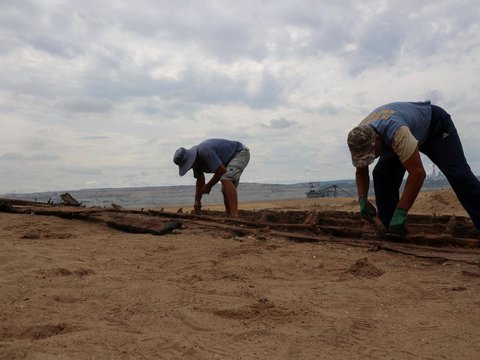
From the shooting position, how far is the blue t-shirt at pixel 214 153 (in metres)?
7.03

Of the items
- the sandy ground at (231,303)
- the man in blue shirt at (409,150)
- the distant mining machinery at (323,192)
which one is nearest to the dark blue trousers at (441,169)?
the man in blue shirt at (409,150)

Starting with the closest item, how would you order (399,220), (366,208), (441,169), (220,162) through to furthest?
(399,220) → (441,169) → (366,208) → (220,162)

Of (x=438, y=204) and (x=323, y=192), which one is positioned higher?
(x=323, y=192)

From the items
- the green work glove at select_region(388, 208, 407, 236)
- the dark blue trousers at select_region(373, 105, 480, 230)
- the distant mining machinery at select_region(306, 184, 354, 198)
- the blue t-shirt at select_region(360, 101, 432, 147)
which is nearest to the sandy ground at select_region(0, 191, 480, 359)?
the green work glove at select_region(388, 208, 407, 236)

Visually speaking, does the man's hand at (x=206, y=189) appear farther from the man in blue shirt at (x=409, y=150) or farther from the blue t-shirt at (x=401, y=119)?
the blue t-shirt at (x=401, y=119)

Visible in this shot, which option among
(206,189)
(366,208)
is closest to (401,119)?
(366,208)

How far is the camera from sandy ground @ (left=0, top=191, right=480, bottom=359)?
2.15 m

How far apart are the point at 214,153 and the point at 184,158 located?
0.47 metres

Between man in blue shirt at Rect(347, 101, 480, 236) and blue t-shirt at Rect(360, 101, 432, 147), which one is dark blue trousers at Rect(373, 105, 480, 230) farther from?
blue t-shirt at Rect(360, 101, 432, 147)

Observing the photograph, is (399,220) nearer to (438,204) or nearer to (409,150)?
(409,150)

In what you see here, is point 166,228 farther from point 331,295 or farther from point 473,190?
point 473,190

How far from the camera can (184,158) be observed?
7.12m

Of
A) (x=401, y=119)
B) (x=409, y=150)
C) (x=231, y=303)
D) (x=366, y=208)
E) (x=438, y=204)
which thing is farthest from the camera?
(x=438, y=204)

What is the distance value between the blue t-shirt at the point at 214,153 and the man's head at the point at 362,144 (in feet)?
9.52
